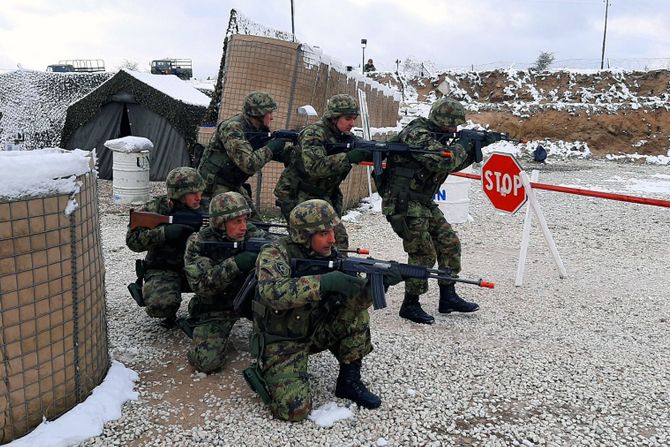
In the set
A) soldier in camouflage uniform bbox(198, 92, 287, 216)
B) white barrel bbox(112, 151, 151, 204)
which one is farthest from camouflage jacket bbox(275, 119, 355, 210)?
white barrel bbox(112, 151, 151, 204)

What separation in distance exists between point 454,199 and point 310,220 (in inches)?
242

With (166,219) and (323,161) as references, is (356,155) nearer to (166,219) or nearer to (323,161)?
(323,161)

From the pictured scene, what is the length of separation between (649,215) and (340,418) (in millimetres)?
8927

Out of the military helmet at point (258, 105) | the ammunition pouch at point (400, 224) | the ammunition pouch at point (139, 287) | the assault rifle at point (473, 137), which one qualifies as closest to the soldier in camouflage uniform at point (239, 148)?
the military helmet at point (258, 105)

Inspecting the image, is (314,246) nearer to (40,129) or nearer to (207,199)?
(207,199)

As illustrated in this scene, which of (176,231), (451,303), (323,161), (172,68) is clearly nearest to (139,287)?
(176,231)

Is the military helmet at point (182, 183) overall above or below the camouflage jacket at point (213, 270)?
above

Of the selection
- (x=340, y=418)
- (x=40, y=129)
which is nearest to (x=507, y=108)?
(x=40, y=129)

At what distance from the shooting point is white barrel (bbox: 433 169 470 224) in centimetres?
867

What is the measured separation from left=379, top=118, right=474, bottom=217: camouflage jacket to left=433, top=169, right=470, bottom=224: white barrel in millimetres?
3794

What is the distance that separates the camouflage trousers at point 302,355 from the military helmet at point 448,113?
2158 mm

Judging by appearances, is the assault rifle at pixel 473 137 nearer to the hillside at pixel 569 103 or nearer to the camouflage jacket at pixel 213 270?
the camouflage jacket at pixel 213 270

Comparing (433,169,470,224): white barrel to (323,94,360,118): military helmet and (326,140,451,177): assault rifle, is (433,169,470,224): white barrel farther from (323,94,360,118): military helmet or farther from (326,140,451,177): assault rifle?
(323,94,360,118): military helmet

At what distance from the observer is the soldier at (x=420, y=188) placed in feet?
15.5
